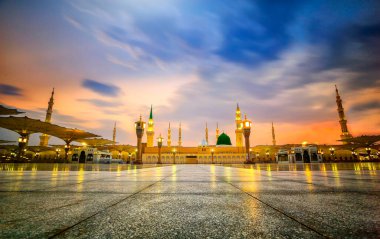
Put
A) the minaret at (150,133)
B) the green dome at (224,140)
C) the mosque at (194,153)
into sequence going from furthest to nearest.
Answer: the green dome at (224,140)
the minaret at (150,133)
the mosque at (194,153)

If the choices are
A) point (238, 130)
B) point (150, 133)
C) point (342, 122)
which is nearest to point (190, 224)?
point (342, 122)

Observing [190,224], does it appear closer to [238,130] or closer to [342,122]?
[342,122]

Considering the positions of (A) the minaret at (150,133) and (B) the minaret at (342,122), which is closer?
(B) the minaret at (342,122)

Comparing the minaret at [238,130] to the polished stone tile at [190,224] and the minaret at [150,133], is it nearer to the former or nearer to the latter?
the minaret at [150,133]

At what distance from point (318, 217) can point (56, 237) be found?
1462 mm

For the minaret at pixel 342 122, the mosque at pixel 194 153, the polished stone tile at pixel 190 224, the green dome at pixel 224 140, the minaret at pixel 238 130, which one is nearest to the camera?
the polished stone tile at pixel 190 224

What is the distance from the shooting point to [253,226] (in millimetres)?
1090

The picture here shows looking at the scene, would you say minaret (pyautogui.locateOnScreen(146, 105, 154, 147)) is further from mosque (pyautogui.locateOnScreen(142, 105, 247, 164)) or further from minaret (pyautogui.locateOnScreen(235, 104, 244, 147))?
minaret (pyautogui.locateOnScreen(235, 104, 244, 147))

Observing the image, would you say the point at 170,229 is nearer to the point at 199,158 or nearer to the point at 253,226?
the point at 253,226

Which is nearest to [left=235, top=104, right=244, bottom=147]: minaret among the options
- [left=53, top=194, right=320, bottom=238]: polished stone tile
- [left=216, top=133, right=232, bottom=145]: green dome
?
[left=216, top=133, right=232, bottom=145]: green dome

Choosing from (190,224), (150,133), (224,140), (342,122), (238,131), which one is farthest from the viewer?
(224,140)

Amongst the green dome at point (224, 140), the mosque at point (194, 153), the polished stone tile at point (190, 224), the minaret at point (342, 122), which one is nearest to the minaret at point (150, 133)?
the mosque at point (194, 153)

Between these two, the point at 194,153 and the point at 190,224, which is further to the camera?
the point at 194,153

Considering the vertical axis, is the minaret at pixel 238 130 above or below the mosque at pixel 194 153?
above
